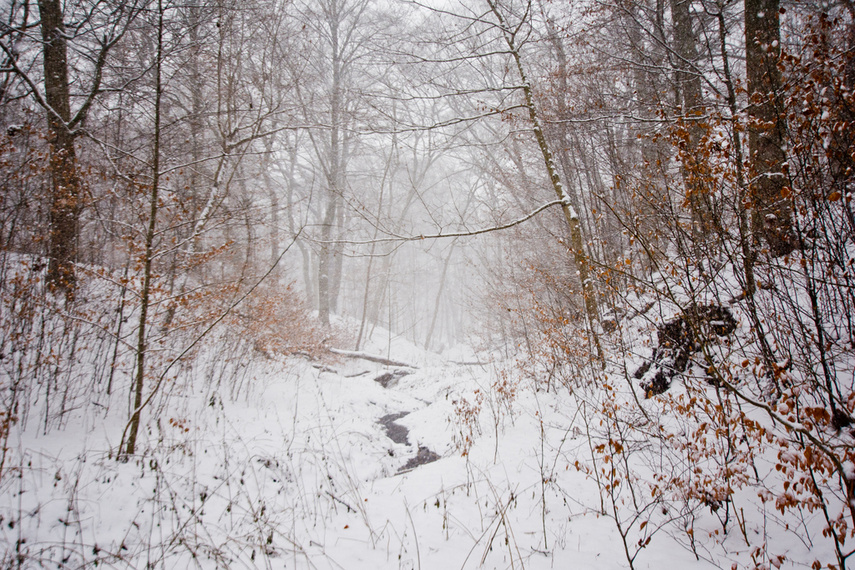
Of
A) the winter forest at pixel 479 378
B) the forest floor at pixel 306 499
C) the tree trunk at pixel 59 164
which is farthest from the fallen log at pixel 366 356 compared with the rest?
the tree trunk at pixel 59 164

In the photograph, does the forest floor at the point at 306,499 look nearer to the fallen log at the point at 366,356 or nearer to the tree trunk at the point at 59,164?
the tree trunk at the point at 59,164

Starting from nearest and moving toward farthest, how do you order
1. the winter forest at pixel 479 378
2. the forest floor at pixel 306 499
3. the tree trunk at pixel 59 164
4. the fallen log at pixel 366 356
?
the winter forest at pixel 479 378, the forest floor at pixel 306 499, the tree trunk at pixel 59 164, the fallen log at pixel 366 356

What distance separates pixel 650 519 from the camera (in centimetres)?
246

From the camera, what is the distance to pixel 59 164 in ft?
15.3

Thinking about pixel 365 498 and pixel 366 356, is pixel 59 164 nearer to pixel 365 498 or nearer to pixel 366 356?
pixel 365 498

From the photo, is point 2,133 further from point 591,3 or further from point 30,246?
point 591,3

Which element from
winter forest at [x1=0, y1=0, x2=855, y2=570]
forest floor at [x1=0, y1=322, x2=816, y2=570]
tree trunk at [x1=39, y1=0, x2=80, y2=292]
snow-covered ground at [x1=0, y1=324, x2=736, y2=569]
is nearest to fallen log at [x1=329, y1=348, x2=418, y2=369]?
winter forest at [x1=0, y1=0, x2=855, y2=570]

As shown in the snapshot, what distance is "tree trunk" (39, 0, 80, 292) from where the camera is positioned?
4359mm

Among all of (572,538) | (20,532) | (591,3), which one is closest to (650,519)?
(572,538)

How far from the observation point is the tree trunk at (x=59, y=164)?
14.3ft

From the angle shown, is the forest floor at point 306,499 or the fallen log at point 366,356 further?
the fallen log at point 366,356

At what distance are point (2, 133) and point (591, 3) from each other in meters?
8.34

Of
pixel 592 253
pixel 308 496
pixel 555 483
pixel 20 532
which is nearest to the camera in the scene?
pixel 20 532

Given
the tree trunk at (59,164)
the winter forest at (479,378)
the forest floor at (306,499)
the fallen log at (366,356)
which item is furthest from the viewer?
the fallen log at (366,356)
